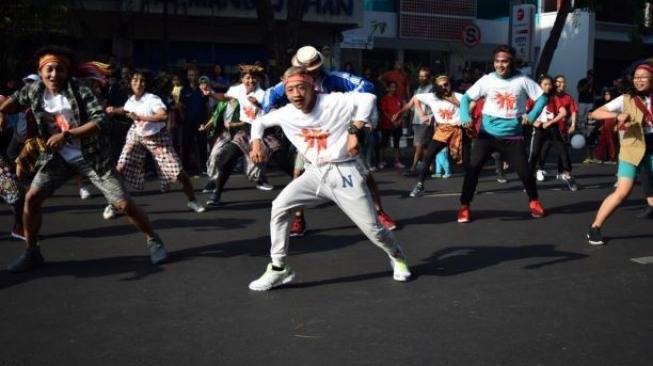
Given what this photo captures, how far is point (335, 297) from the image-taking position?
5.35 m

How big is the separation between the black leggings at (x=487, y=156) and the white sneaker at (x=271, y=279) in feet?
10.9

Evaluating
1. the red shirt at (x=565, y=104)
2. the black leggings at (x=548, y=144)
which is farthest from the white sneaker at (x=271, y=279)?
the red shirt at (x=565, y=104)

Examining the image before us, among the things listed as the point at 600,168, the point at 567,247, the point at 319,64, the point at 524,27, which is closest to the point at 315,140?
the point at 319,64

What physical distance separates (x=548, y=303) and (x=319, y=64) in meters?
2.89

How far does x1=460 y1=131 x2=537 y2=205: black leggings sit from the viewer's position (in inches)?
332

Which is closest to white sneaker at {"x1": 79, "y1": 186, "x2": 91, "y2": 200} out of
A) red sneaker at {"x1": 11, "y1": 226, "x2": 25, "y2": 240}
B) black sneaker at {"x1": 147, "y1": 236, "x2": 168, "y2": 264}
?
red sneaker at {"x1": 11, "y1": 226, "x2": 25, "y2": 240}

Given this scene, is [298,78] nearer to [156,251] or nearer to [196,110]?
[156,251]

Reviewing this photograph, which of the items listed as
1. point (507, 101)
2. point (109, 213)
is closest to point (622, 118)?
point (507, 101)

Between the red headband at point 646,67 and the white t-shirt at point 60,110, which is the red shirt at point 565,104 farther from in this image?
the white t-shirt at point 60,110

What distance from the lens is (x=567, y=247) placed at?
7.05m

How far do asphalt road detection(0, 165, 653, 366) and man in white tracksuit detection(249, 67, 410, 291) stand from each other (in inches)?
15.0

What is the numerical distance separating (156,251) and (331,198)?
1.68 metres

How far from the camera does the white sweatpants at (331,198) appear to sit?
552 centimetres

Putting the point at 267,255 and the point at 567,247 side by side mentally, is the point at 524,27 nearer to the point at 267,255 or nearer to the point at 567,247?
the point at 567,247
